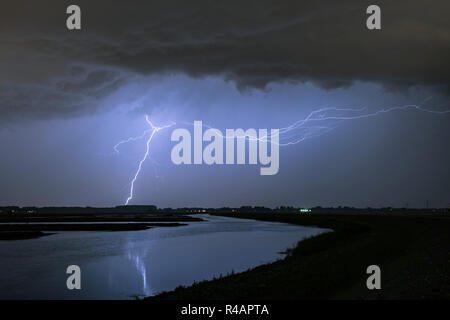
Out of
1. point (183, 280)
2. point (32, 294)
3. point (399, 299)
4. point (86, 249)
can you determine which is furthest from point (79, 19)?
point (86, 249)

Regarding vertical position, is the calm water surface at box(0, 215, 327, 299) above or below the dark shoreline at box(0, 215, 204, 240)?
above

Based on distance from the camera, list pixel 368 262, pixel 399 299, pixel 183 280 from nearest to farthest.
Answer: pixel 399 299 → pixel 368 262 → pixel 183 280

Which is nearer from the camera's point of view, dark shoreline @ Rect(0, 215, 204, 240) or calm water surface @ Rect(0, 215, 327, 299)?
calm water surface @ Rect(0, 215, 327, 299)

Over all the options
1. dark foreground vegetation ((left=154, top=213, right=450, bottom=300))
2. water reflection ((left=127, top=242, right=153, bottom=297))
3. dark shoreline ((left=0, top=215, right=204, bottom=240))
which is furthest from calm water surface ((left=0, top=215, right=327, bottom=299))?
dark shoreline ((left=0, top=215, right=204, bottom=240))

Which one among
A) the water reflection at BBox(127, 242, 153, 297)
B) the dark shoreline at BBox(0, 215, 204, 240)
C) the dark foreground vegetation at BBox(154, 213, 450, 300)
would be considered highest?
the dark foreground vegetation at BBox(154, 213, 450, 300)

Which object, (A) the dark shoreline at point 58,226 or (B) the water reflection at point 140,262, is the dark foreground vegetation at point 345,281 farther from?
(A) the dark shoreline at point 58,226

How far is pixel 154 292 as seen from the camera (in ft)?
60.9

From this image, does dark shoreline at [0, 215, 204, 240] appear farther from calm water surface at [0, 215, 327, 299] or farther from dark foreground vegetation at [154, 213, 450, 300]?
dark foreground vegetation at [154, 213, 450, 300]

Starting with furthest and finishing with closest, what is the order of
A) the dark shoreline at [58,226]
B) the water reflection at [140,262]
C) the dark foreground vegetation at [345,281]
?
the dark shoreline at [58,226], the water reflection at [140,262], the dark foreground vegetation at [345,281]

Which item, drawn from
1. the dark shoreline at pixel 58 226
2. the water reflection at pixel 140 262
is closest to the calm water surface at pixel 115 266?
the water reflection at pixel 140 262

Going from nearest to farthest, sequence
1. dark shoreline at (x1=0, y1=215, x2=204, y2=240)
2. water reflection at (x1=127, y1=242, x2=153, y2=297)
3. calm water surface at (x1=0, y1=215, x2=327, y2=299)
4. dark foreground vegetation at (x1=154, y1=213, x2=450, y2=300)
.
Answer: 1. dark foreground vegetation at (x1=154, y1=213, x2=450, y2=300)
2. calm water surface at (x1=0, y1=215, x2=327, y2=299)
3. water reflection at (x1=127, y1=242, x2=153, y2=297)
4. dark shoreline at (x1=0, y1=215, x2=204, y2=240)

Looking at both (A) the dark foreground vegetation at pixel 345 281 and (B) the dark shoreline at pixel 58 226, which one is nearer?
(A) the dark foreground vegetation at pixel 345 281
